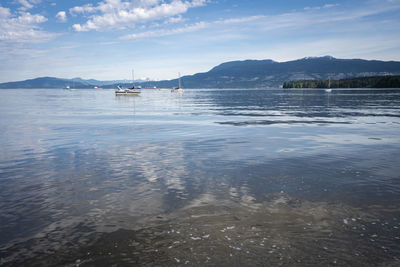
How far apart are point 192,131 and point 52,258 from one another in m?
21.2

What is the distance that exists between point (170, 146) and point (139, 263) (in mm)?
13866

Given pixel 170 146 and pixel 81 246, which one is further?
pixel 170 146

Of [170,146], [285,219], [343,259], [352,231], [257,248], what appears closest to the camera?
[343,259]

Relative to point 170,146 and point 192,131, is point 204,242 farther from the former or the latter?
point 192,131

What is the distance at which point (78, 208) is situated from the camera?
9.87m

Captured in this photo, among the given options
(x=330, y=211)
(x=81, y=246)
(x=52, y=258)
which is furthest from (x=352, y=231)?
(x=52, y=258)

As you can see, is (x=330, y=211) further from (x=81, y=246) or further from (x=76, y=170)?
(x=76, y=170)

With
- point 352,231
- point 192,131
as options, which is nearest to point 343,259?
point 352,231

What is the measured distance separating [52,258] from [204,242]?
3.77 m

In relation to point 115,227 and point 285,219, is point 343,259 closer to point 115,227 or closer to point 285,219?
point 285,219

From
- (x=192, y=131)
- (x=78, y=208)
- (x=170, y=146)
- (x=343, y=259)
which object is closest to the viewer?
(x=343, y=259)

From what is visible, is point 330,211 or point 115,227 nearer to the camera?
point 115,227

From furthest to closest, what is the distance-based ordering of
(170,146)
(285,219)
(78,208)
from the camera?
(170,146) → (78,208) → (285,219)

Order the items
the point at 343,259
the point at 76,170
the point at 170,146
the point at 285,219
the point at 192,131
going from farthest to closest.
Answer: the point at 192,131 < the point at 170,146 < the point at 76,170 < the point at 285,219 < the point at 343,259
